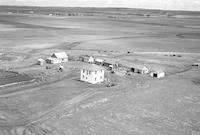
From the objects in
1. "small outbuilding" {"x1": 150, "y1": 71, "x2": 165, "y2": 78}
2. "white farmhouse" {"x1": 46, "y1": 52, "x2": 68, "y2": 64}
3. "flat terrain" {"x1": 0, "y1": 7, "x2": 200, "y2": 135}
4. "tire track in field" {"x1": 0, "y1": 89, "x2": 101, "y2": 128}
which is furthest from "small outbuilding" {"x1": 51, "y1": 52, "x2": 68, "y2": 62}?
"tire track in field" {"x1": 0, "y1": 89, "x2": 101, "y2": 128}

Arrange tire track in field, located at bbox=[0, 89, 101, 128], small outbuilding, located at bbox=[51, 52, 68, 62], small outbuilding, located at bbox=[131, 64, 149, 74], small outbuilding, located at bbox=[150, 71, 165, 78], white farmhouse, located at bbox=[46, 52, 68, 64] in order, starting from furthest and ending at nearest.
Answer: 1. small outbuilding, located at bbox=[51, 52, 68, 62]
2. white farmhouse, located at bbox=[46, 52, 68, 64]
3. small outbuilding, located at bbox=[131, 64, 149, 74]
4. small outbuilding, located at bbox=[150, 71, 165, 78]
5. tire track in field, located at bbox=[0, 89, 101, 128]

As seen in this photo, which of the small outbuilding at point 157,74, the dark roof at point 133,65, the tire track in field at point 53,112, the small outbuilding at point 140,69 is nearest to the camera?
the tire track in field at point 53,112

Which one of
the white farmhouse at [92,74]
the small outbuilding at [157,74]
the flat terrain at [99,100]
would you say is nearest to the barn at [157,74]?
the small outbuilding at [157,74]

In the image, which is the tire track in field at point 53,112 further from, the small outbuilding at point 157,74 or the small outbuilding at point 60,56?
the small outbuilding at point 60,56

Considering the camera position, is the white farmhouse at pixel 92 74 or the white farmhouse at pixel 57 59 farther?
the white farmhouse at pixel 57 59

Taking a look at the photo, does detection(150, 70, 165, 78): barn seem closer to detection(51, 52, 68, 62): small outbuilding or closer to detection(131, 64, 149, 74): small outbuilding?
detection(131, 64, 149, 74): small outbuilding

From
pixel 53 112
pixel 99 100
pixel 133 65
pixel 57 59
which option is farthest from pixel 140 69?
pixel 53 112

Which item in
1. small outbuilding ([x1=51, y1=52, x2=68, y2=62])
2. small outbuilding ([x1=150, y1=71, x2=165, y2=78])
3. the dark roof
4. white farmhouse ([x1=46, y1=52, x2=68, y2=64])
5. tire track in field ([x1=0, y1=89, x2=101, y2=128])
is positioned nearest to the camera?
tire track in field ([x1=0, y1=89, x2=101, y2=128])

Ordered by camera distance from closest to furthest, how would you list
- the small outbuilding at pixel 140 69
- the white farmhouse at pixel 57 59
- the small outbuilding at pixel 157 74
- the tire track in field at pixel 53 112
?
1. the tire track in field at pixel 53 112
2. the small outbuilding at pixel 157 74
3. the small outbuilding at pixel 140 69
4. the white farmhouse at pixel 57 59

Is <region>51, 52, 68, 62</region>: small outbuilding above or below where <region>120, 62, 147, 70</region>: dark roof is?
above

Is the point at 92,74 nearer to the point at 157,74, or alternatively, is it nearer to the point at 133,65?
the point at 157,74

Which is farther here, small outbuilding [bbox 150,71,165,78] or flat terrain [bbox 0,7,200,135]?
small outbuilding [bbox 150,71,165,78]

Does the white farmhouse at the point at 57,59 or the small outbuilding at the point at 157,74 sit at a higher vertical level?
the white farmhouse at the point at 57,59
